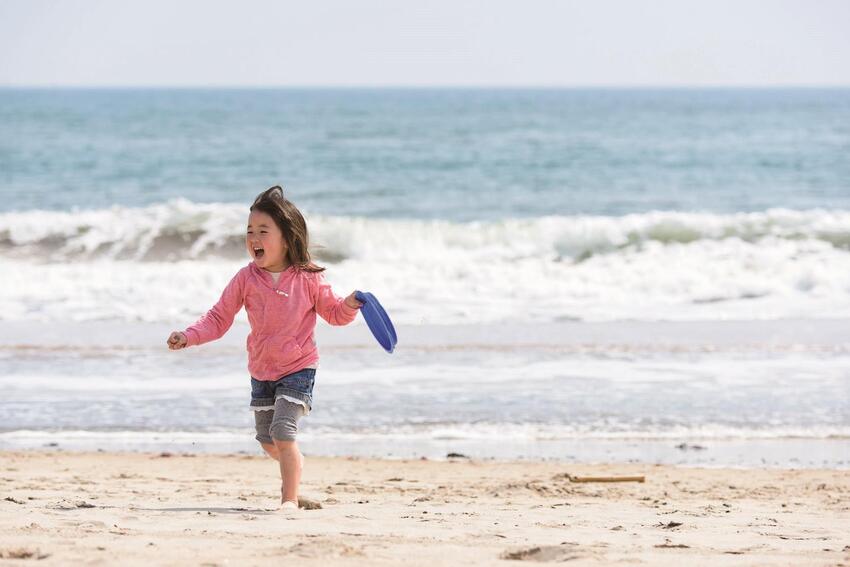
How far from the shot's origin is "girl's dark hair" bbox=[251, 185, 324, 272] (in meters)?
4.73

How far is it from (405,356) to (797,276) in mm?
6892

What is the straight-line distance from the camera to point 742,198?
2600cm

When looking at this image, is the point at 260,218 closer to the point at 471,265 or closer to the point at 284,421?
the point at 284,421

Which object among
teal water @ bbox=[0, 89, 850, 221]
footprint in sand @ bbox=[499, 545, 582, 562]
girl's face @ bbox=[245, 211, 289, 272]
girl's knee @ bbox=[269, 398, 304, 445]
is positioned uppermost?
teal water @ bbox=[0, 89, 850, 221]

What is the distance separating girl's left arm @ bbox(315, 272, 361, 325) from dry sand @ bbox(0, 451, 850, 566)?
2.72ft

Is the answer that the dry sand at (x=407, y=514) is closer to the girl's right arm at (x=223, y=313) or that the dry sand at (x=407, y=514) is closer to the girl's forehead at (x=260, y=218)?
the girl's right arm at (x=223, y=313)

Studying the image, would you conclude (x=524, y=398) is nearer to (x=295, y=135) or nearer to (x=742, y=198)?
(x=742, y=198)

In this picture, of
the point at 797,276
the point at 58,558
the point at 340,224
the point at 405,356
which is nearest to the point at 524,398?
the point at 405,356

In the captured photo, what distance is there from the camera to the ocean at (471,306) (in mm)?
7477

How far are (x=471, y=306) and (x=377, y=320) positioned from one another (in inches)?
313

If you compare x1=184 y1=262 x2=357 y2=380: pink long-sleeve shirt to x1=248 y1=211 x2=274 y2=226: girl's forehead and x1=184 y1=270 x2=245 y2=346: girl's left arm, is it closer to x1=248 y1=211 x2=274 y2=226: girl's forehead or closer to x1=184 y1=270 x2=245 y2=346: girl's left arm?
x1=184 y1=270 x2=245 y2=346: girl's left arm

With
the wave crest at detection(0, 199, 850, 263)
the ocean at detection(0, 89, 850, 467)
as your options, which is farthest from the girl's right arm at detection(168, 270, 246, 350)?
the wave crest at detection(0, 199, 850, 263)

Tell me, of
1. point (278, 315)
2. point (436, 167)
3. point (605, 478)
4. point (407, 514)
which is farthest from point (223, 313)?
point (436, 167)

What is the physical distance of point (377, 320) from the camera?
4641mm
